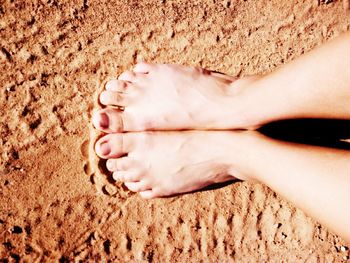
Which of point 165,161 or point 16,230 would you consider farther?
point 165,161

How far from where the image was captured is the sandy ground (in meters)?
1.19

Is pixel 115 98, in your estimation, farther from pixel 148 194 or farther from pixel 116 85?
pixel 148 194

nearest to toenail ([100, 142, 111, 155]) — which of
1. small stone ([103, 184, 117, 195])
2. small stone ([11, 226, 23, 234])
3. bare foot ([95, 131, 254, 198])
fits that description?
bare foot ([95, 131, 254, 198])

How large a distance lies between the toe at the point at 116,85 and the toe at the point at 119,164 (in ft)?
0.86

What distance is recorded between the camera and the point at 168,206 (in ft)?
4.23

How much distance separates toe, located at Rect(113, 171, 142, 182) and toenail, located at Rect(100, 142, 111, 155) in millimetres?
93

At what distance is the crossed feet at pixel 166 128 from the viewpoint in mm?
1232

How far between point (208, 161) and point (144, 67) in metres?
0.43

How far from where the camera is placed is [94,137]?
1254 mm

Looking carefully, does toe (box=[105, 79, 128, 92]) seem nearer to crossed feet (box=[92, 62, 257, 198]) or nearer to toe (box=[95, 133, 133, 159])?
crossed feet (box=[92, 62, 257, 198])

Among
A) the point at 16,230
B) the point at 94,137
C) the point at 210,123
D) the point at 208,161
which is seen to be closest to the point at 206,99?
the point at 210,123

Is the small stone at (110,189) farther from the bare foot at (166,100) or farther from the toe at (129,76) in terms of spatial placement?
the toe at (129,76)

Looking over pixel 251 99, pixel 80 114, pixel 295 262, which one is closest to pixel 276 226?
pixel 295 262

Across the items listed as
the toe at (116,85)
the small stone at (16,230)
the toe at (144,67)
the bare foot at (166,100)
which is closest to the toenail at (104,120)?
the bare foot at (166,100)
